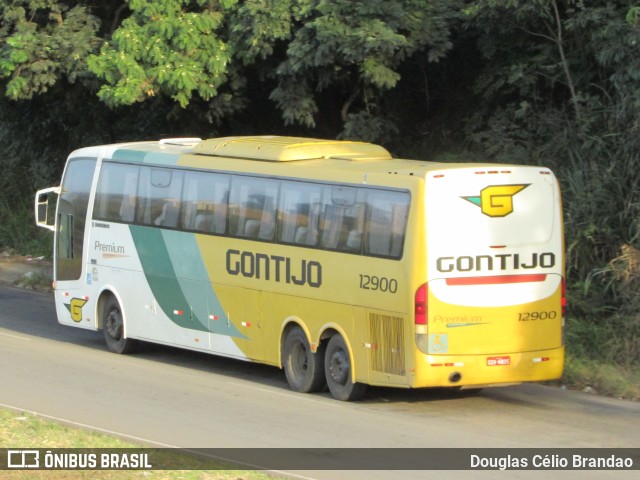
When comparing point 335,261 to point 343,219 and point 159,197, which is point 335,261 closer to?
Result: point 343,219

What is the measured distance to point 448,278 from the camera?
12.7 meters

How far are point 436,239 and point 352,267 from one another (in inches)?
46.9

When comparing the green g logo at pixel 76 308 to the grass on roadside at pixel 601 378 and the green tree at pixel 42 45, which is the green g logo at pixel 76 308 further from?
the grass on roadside at pixel 601 378

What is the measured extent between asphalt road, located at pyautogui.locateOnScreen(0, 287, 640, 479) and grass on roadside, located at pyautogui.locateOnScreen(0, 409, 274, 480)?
0.53 metres

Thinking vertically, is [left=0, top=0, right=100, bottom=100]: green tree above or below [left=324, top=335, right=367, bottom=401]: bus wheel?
above

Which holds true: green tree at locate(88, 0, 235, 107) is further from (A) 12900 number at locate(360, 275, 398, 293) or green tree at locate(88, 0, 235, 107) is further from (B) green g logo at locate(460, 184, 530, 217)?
(B) green g logo at locate(460, 184, 530, 217)

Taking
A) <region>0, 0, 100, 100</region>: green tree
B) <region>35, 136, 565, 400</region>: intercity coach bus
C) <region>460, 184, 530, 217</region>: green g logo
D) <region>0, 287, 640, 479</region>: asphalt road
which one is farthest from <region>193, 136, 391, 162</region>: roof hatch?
<region>0, 0, 100, 100</region>: green tree

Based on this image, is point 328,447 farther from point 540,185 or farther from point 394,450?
point 540,185

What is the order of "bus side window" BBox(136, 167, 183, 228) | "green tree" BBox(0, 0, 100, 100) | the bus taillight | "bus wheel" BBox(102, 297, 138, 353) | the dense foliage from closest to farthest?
1. the bus taillight
2. "bus side window" BBox(136, 167, 183, 228)
3. the dense foliage
4. "bus wheel" BBox(102, 297, 138, 353)
5. "green tree" BBox(0, 0, 100, 100)

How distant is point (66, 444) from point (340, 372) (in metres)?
4.40

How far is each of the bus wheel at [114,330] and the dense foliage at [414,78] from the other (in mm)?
3743

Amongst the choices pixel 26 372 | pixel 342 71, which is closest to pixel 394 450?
pixel 26 372

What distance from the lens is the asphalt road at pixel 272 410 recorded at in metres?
11.4

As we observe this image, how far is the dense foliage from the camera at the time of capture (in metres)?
16.7
